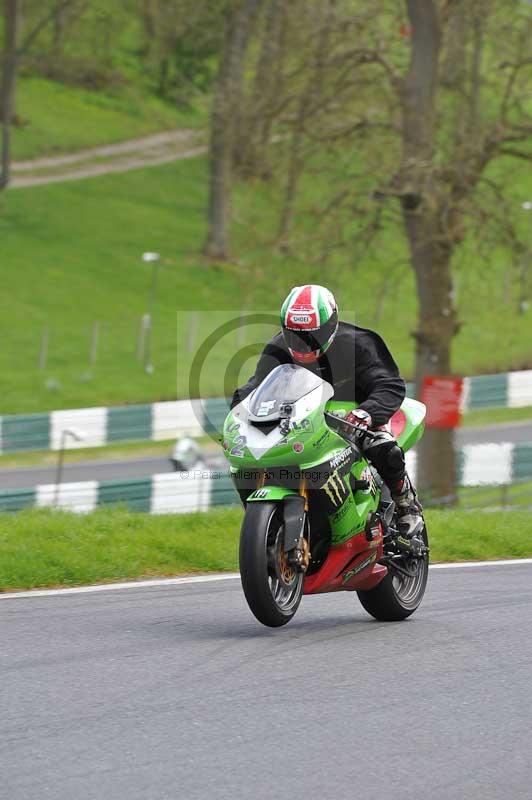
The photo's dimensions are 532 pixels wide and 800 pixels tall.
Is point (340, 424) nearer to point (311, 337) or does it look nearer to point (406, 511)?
point (311, 337)

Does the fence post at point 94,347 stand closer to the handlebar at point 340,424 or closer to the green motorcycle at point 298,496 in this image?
the green motorcycle at point 298,496

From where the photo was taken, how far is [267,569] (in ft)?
21.4

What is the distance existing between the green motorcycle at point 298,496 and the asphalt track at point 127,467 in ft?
40.6

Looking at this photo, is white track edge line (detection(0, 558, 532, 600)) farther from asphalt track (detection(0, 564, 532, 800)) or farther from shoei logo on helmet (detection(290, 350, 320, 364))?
shoei logo on helmet (detection(290, 350, 320, 364))

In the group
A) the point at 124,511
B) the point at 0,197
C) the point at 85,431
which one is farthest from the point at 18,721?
the point at 0,197

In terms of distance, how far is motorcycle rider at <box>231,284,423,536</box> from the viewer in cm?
686

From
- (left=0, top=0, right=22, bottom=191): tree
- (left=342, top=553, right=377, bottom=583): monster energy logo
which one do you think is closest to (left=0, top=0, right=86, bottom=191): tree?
(left=0, top=0, right=22, bottom=191): tree

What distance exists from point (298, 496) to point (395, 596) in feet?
3.79

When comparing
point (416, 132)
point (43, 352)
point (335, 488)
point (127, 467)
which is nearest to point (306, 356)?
point (335, 488)

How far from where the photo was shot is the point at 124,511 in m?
11.6

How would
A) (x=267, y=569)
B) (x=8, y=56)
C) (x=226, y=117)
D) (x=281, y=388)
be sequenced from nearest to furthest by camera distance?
(x=267, y=569) < (x=281, y=388) < (x=226, y=117) < (x=8, y=56)

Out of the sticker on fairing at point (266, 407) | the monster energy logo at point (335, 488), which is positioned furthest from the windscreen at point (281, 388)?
the monster energy logo at point (335, 488)

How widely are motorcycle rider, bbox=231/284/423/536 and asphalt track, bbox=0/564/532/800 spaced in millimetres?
1012

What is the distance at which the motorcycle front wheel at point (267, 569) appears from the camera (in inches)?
251
